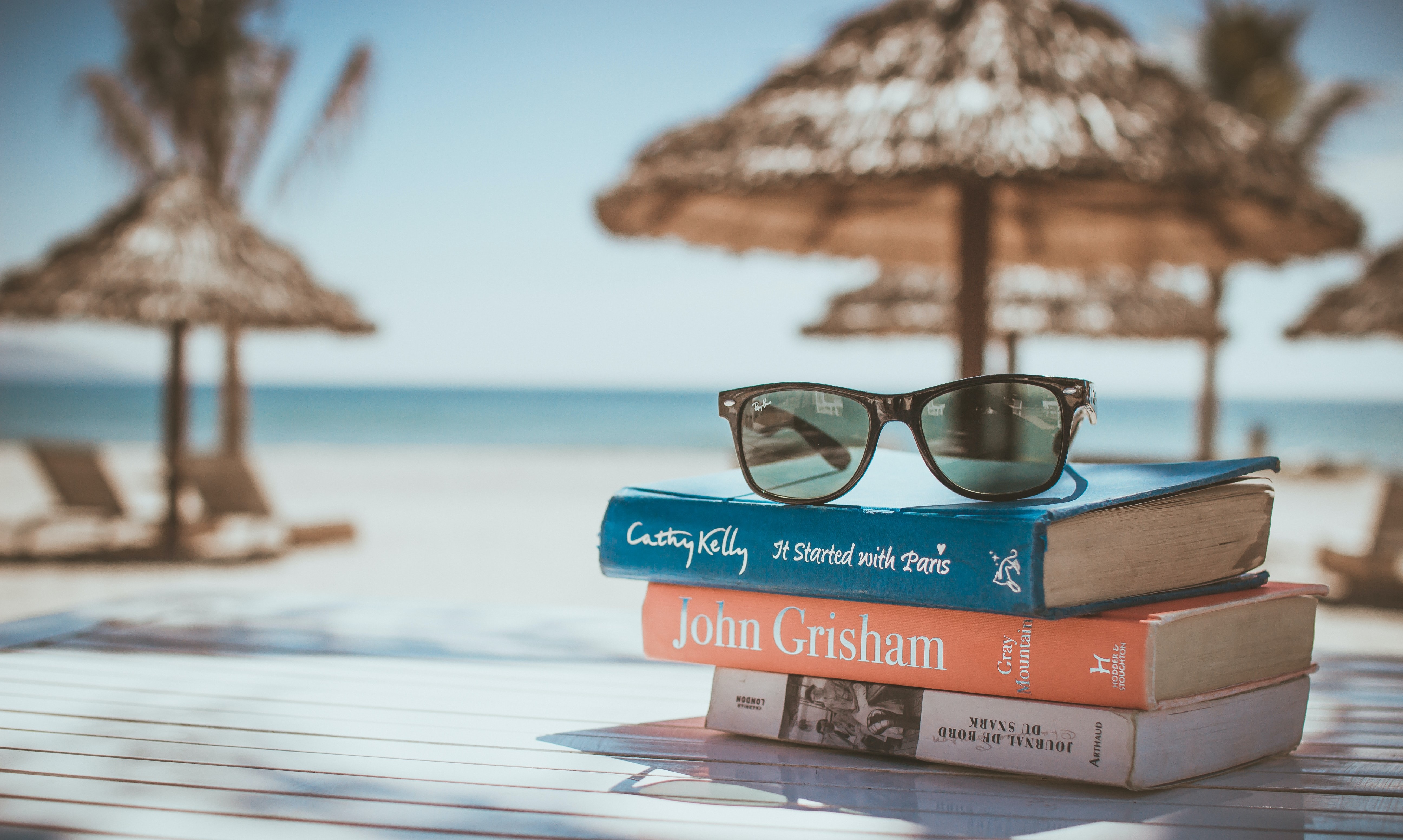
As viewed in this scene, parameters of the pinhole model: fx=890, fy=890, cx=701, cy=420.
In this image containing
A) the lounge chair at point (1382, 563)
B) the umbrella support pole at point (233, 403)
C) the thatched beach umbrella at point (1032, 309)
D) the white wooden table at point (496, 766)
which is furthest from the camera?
the umbrella support pole at point (233, 403)

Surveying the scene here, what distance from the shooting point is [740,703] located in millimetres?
1065

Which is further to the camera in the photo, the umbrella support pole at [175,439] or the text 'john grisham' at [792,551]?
the umbrella support pole at [175,439]

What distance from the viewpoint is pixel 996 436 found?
3.29 ft

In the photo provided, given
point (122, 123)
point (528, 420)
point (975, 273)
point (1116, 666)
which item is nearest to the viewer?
point (1116, 666)

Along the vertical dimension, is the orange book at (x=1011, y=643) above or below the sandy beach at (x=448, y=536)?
above

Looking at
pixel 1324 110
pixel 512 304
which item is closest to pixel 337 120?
pixel 1324 110

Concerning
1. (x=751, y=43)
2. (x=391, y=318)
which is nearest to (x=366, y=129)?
(x=751, y=43)

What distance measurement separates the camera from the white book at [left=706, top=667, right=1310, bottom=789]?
87 cm

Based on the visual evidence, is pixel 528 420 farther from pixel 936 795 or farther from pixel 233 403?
pixel 936 795

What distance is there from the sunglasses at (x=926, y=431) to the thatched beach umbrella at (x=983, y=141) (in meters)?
1.57

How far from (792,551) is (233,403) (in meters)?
11.1

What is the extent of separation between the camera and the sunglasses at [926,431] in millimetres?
991

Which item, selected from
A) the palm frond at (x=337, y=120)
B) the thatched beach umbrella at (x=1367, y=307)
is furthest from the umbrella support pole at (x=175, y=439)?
the thatched beach umbrella at (x=1367, y=307)

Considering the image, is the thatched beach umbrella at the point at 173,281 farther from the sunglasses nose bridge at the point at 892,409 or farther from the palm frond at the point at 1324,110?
the palm frond at the point at 1324,110
